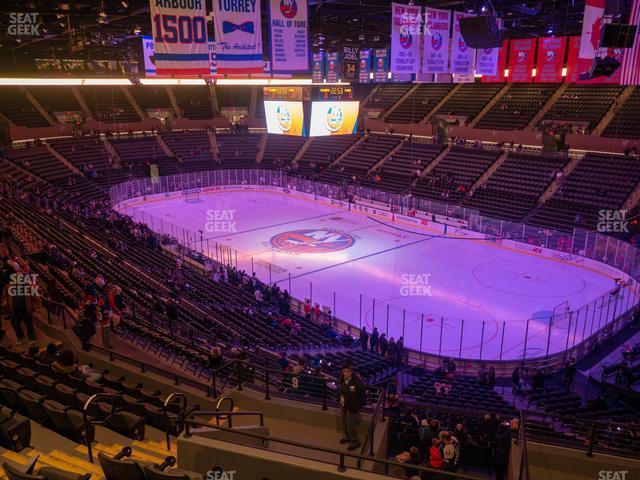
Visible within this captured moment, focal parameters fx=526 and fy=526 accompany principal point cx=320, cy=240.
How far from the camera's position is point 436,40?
65.7 ft

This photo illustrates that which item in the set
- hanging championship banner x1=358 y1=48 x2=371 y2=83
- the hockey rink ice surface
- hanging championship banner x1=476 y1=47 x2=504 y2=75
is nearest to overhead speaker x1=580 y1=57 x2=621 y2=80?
the hockey rink ice surface

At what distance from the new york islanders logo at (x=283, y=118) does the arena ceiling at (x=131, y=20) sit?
18.8ft

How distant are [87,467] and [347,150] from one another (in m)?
45.4

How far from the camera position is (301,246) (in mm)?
30344

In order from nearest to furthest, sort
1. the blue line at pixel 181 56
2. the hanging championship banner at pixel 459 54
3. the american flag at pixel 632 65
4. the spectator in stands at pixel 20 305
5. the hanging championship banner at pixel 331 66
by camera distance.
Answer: the spectator in stands at pixel 20 305 → the blue line at pixel 181 56 → the american flag at pixel 632 65 → the hanging championship banner at pixel 459 54 → the hanging championship banner at pixel 331 66

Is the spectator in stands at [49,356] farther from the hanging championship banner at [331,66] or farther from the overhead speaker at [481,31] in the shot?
the hanging championship banner at [331,66]

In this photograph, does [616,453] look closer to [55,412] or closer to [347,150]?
[55,412]

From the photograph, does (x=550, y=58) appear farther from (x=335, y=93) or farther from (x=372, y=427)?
(x=372, y=427)

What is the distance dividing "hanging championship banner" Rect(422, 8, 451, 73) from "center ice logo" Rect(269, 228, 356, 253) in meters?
12.1

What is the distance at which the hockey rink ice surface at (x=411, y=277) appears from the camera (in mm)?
19453

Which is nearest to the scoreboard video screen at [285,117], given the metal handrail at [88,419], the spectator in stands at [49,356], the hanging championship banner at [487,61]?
the hanging championship banner at [487,61]

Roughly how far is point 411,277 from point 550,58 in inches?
648

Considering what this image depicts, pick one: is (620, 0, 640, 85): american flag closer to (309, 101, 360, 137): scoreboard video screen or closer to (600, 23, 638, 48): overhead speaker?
(600, 23, 638, 48): overhead speaker

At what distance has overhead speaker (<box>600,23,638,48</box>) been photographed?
45.6ft
